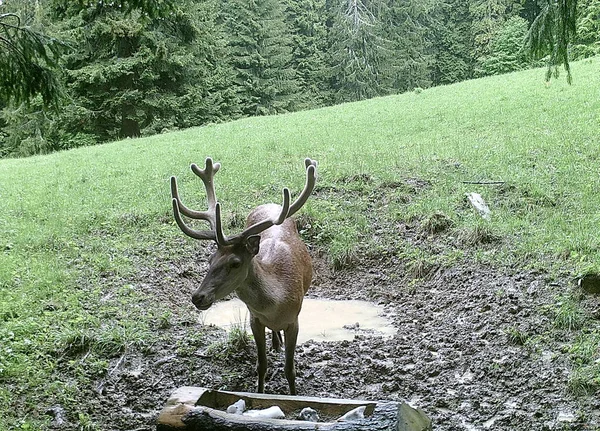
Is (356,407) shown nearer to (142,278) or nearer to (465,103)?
(142,278)

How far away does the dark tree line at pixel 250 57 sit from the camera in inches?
910

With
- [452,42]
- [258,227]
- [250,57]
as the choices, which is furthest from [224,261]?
[452,42]

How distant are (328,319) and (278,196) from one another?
355 centimetres

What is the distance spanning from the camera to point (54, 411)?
4414 mm

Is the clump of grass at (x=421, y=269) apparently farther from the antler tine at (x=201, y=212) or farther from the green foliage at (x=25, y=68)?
the green foliage at (x=25, y=68)

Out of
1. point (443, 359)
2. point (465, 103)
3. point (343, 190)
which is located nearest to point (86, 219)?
point (343, 190)

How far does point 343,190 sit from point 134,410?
5.83 metres

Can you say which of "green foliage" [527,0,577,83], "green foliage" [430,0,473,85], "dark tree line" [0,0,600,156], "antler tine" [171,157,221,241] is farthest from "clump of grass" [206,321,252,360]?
"green foliage" [430,0,473,85]

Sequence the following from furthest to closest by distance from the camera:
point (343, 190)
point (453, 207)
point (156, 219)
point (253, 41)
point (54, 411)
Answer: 1. point (253, 41)
2. point (343, 190)
3. point (156, 219)
4. point (453, 207)
5. point (54, 411)

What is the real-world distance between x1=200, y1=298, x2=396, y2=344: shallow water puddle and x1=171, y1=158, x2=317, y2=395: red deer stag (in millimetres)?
958

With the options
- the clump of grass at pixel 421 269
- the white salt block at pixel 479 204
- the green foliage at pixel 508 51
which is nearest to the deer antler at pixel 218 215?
the clump of grass at pixel 421 269

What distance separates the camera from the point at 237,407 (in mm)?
3527

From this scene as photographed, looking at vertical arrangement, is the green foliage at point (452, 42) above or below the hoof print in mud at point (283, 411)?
above

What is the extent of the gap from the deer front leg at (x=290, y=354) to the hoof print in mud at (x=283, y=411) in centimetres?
119
